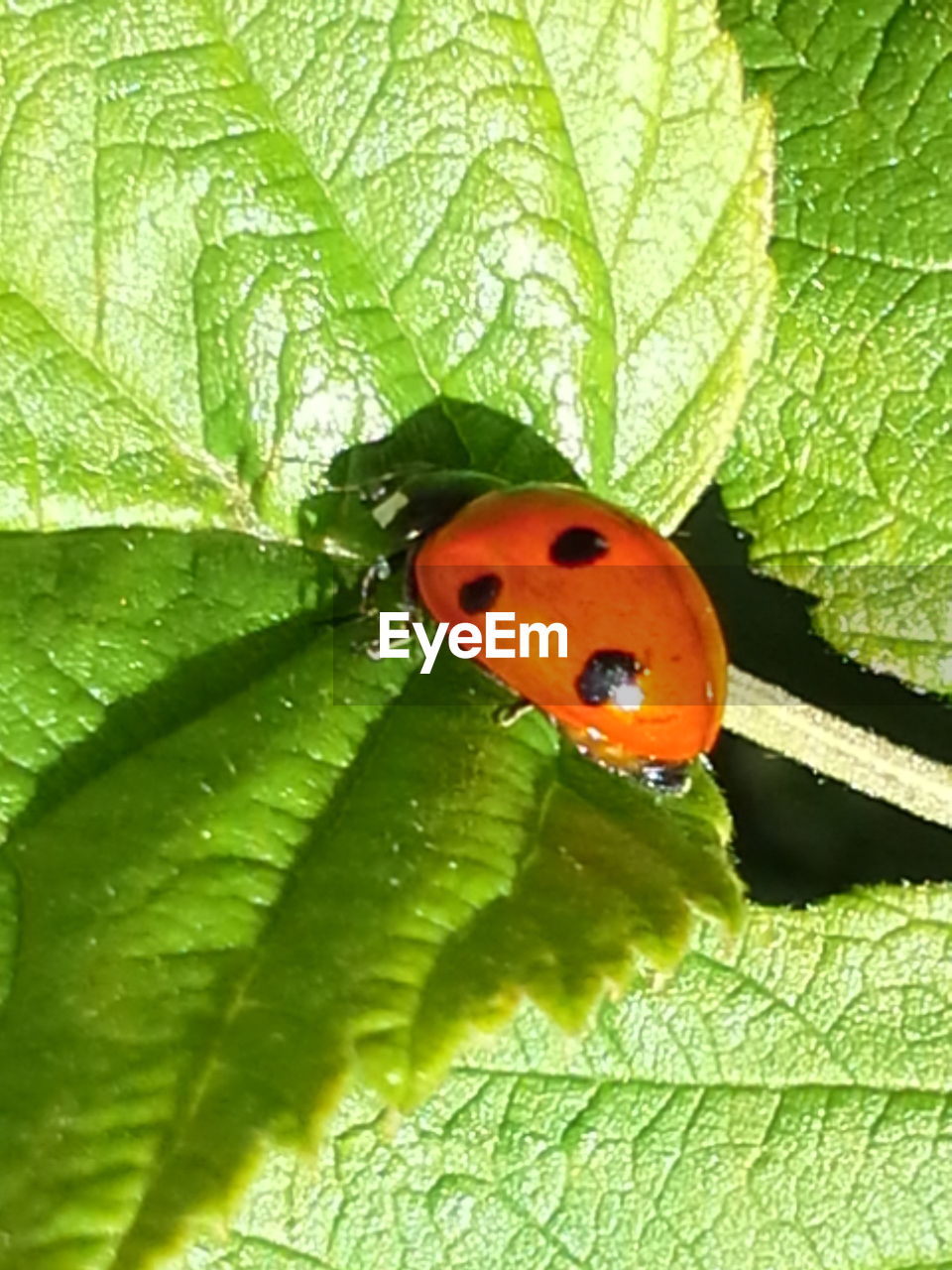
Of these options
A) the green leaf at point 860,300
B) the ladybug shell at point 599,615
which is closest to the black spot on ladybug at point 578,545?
the ladybug shell at point 599,615

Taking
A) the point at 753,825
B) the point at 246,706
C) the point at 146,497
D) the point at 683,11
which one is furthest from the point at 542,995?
the point at 753,825

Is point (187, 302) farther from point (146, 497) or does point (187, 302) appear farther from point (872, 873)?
point (872, 873)

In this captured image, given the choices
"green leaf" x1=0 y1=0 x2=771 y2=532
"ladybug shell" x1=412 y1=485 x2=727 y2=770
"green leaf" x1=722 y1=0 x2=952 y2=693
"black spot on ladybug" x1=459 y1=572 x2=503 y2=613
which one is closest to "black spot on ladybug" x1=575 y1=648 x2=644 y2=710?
"ladybug shell" x1=412 y1=485 x2=727 y2=770

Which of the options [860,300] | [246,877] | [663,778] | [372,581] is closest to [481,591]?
[372,581]

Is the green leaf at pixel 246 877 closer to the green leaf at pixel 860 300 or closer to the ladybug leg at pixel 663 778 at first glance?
the ladybug leg at pixel 663 778

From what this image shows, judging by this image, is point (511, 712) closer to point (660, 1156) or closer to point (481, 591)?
point (481, 591)

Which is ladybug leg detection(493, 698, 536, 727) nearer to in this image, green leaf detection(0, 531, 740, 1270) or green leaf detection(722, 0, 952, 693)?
green leaf detection(0, 531, 740, 1270)
